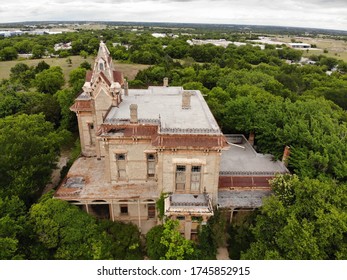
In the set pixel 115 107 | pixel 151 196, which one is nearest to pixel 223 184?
pixel 151 196

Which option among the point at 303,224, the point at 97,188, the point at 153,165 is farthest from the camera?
the point at 153,165

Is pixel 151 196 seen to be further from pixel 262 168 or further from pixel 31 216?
pixel 262 168

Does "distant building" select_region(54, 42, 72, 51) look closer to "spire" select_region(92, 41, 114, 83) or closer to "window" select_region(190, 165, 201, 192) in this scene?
"spire" select_region(92, 41, 114, 83)

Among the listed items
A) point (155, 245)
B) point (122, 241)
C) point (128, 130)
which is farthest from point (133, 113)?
point (155, 245)

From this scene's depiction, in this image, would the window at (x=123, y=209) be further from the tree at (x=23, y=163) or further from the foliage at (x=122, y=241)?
the tree at (x=23, y=163)

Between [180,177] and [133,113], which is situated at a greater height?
[133,113]

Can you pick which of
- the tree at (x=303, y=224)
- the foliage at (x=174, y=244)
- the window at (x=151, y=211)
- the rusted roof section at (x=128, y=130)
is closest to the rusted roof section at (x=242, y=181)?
the tree at (x=303, y=224)

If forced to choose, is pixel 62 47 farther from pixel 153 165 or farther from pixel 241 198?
pixel 241 198

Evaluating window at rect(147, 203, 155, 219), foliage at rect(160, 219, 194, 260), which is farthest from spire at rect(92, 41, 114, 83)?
foliage at rect(160, 219, 194, 260)
